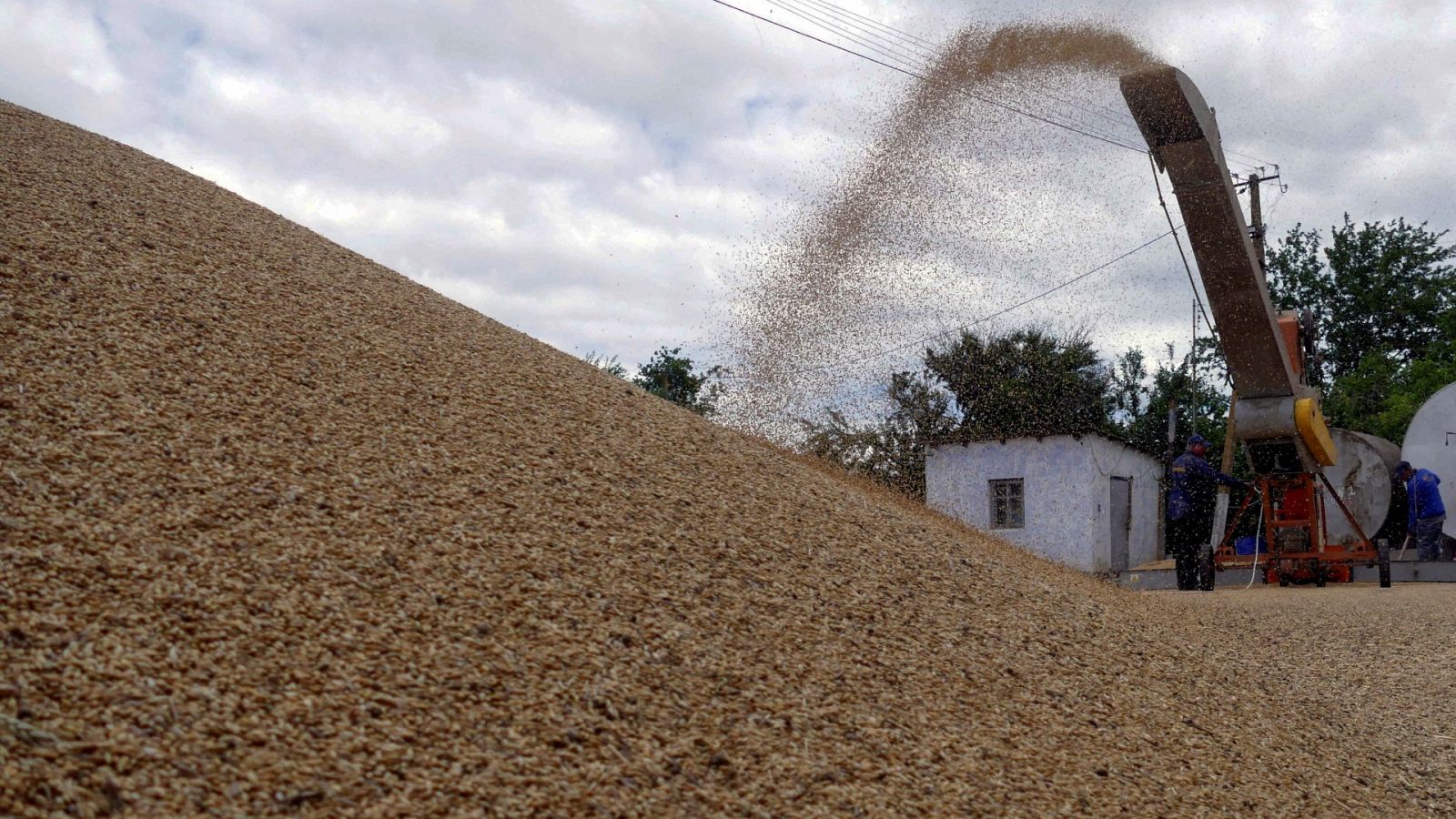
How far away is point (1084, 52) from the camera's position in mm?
7535

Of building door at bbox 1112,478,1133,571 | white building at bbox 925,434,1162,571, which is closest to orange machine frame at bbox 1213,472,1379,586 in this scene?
white building at bbox 925,434,1162,571

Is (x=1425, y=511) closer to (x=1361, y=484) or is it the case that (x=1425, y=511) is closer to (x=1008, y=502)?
(x=1361, y=484)

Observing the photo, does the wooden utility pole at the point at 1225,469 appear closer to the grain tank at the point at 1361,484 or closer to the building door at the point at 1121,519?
the grain tank at the point at 1361,484

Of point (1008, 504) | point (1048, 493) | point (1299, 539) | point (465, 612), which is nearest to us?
point (465, 612)

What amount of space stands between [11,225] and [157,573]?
9.13 ft

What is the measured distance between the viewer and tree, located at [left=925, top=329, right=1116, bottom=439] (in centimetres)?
1845

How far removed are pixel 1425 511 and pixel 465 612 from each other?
11129 mm

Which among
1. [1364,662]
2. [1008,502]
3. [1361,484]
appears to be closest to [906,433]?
[1008,502]

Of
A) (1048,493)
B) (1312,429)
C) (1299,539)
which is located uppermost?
(1312,429)

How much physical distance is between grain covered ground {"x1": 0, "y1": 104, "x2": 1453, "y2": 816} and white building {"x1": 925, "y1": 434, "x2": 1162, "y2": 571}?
415 inches

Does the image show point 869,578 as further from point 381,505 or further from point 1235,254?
point 1235,254

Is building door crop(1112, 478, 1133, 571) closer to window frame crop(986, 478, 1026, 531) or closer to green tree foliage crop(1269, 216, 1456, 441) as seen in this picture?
window frame crop(986, 478, 1026, 531)

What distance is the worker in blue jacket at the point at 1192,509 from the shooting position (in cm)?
889

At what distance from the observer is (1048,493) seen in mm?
15750
